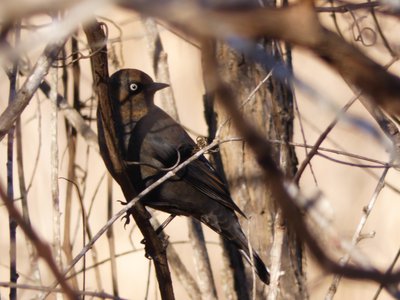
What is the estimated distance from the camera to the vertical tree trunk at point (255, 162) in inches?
182

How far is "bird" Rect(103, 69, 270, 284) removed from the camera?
4.92 metres

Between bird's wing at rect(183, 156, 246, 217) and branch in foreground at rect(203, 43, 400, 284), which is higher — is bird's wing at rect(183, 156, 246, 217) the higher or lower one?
the higher one

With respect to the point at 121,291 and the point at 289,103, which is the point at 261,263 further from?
the point at 121,291

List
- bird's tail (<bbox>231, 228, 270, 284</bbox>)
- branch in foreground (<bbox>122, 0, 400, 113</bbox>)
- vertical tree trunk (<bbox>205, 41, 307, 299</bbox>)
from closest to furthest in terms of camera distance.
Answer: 1. branch in foreground (<bbox>122, 0, 400, 113</bbox>)
2. bird's tail (<bbox>231, 228, 270, 284</bbox>)
3. vertical tree trunk (<bbox>205, 41, 307, 299</bbox>)

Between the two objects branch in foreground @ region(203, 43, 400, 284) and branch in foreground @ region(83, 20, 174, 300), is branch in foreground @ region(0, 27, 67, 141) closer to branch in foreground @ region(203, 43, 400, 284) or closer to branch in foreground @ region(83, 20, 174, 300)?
branch in foreground @ region(83, 20, 174, 300)

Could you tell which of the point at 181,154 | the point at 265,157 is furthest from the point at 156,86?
the point at 265,157

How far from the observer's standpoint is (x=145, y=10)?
901mm

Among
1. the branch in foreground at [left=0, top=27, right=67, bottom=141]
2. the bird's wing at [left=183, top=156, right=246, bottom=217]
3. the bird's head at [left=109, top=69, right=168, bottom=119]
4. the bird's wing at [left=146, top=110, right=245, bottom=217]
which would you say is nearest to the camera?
the branch in foreground at [left=0, top=27, right=67, bottom=141]

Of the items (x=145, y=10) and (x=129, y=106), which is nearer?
(x=145, y=10)

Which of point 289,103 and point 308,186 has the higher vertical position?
point 308,186

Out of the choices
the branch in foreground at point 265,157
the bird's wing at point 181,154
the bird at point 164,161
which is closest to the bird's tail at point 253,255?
the bird at point 164,161

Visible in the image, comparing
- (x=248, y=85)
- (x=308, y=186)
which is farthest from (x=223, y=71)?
(x=308, y=186)

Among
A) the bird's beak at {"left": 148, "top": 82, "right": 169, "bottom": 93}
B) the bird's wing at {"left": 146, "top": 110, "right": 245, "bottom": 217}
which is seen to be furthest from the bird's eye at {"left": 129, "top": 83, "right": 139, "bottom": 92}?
the bird's wing at {"left": 146, "top": 110, "right": 245, "bottom": 217}

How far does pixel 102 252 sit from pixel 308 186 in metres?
2.08
